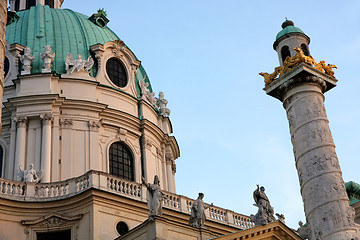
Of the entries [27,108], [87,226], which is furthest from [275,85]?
[27,108]

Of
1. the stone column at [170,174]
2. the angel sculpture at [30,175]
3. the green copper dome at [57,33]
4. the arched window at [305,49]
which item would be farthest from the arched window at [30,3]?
the arched window at [305,49]

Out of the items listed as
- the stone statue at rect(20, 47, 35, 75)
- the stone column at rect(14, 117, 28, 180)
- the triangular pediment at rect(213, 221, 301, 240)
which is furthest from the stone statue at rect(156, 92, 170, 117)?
the triangular pediment at rect(213, 221, 301, 240)

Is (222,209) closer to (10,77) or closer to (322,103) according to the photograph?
(322,103)

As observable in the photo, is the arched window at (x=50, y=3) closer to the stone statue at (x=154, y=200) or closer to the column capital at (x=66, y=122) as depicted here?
the column capital at (x=66, y=122)

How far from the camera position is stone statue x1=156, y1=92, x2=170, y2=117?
1391 inches

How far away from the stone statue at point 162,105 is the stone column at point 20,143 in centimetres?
832

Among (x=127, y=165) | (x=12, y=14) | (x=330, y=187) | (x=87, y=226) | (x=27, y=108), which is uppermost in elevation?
(x=12, y=14)

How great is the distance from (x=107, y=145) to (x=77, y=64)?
469 centimetres

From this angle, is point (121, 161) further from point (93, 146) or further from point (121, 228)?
point (121, 228)

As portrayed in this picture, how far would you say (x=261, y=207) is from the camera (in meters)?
23.4

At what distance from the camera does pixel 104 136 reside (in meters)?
30.8

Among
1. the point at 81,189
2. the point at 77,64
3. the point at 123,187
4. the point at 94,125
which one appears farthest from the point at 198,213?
the point at 77,64

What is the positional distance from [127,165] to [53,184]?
5.58 meters

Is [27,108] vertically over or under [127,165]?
over
